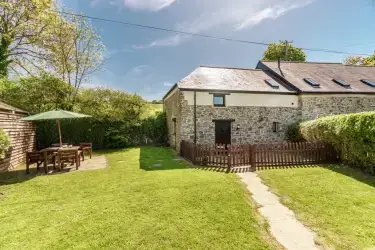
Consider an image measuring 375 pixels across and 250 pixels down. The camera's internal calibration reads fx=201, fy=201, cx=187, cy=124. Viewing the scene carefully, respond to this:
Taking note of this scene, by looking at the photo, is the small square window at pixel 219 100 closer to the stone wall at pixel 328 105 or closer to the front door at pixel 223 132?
the front door at pixel 223 132

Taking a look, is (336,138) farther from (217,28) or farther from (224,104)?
(217,28)

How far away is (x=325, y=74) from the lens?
18.0m

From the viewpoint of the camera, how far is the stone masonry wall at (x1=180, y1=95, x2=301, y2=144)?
13.6 m

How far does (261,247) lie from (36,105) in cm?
1782

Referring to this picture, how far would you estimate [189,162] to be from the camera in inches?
419

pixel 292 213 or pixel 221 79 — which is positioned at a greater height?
pixel 221 79

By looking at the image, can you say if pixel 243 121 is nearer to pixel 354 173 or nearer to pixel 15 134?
pixel 354 173

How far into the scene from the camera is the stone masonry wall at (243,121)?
44.5ft

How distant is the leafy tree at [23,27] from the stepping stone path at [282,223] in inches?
753

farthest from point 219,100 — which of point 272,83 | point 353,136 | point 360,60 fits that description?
point 360,60

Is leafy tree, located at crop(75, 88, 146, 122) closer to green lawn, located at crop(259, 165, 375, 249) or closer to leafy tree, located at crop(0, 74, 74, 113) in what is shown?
leafy tree, located at crop(0, 74, 74, 113)

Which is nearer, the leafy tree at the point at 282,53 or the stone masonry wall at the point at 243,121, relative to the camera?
the stone masonry wall at the point at 243,121

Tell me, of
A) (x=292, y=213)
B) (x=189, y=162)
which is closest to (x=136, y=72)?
(x=189, y=162)

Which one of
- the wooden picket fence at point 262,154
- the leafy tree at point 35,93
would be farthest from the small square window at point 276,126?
the leafy tree at point 35,93
